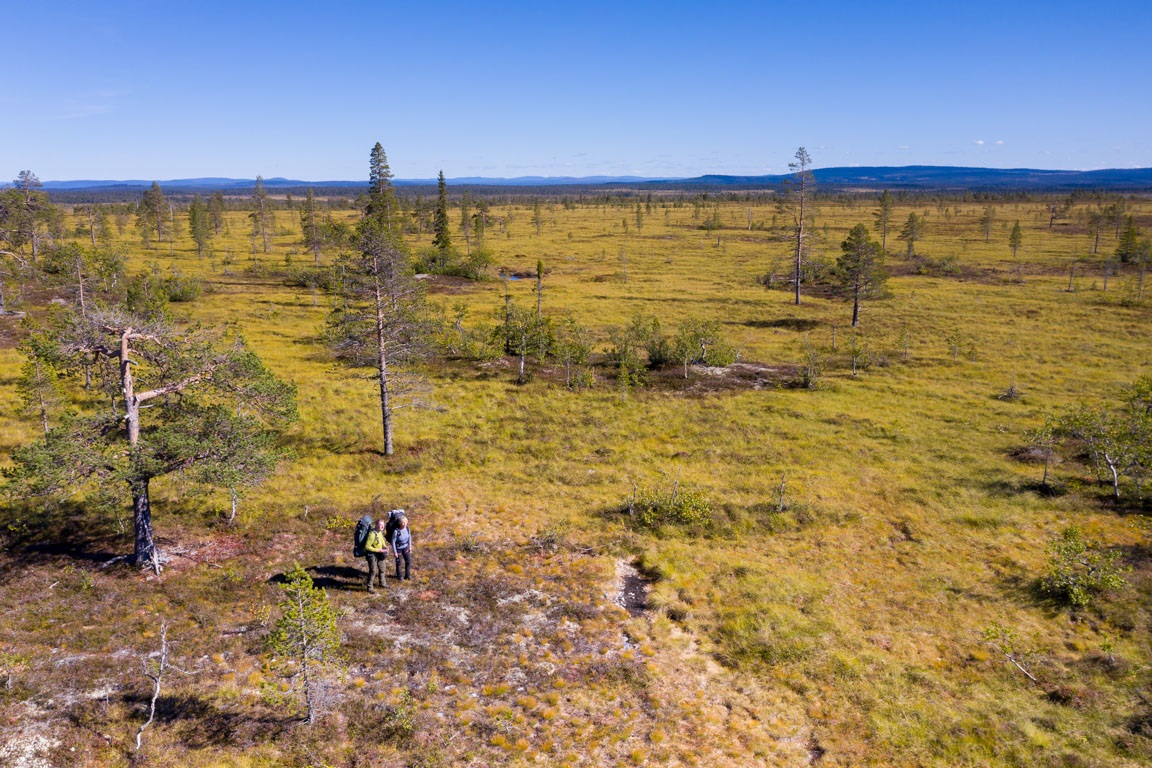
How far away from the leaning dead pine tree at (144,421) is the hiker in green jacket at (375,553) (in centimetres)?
323

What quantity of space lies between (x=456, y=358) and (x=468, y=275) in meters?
32.2

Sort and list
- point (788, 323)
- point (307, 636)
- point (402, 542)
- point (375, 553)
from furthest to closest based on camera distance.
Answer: point (788, 323) < point (402, 542) < point (375, 553) < point (307, 636)

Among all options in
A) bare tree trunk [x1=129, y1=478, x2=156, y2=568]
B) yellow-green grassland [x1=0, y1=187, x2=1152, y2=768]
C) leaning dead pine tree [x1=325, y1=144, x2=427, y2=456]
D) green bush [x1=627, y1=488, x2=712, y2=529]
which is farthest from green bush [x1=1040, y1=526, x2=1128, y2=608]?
bare tree trunk [x1=129, y1=478, x2=156, y2=568]

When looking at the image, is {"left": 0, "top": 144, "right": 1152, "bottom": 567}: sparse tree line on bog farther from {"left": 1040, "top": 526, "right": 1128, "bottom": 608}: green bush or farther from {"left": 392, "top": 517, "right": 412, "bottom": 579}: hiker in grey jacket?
{"left": 1040, "top": 526, "right": 1128, "bottom": 608}: green bush

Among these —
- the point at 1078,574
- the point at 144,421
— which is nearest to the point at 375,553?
the point at 144,421

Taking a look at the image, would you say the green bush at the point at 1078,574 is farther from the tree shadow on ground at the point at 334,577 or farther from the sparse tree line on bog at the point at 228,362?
the tree shadow on ground at the point at 334,577

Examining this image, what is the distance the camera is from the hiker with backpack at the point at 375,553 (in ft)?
50.0

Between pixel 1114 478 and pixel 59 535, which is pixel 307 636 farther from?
pixel 1114 478

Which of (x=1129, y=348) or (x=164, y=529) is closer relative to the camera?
(x=164, y=529)

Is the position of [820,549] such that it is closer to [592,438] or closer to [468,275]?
[592,438]

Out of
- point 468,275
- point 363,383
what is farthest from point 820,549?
point 468,275

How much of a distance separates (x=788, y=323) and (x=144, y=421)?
151 feet

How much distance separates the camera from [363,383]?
1447 inches

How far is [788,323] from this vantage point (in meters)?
51.8
